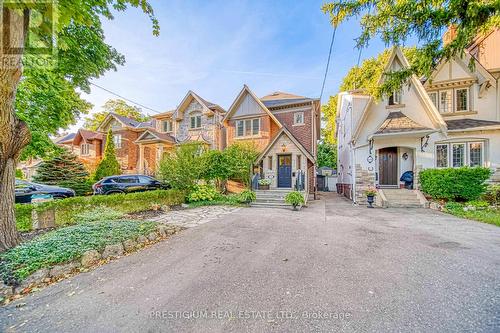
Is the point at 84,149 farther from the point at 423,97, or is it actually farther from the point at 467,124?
the point at 467,124

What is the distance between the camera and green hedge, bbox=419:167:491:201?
953 centimetres

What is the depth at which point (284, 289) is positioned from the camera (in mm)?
3143

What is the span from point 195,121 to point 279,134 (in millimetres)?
8438

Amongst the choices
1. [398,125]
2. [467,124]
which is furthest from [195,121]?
[467,124]

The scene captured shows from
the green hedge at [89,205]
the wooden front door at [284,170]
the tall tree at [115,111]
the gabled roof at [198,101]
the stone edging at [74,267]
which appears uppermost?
the tall tree at [115,111]

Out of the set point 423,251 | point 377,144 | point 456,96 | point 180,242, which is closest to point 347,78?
point 456,96

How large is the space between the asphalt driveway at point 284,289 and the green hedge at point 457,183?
19.0 feet

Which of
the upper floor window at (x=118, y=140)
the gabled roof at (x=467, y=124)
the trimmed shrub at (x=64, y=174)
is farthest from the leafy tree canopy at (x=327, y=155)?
the trimmed shrub at (x=64, y=174)

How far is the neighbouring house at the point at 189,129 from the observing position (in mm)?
17344

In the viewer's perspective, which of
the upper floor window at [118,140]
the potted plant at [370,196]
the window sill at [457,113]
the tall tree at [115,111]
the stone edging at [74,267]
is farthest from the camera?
the tall tree at [115,111]

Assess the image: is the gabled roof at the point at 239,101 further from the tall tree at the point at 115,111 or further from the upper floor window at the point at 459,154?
the tall tree at the point at 115,111

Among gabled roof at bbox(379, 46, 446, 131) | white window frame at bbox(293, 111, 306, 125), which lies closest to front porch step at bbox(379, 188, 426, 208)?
gabled roof at bbox(379, 46, 446, 131)

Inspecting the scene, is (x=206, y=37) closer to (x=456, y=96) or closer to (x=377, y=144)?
(x=377, y=144)

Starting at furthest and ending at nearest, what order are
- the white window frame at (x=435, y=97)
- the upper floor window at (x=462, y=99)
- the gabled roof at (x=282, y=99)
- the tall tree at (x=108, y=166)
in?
the tall tree at (x=108, y=166) < the gabled roof at (x=282, y=99) < the white window frame at (x=435, y=97) < the upper floor window at (x=462, y=99)
